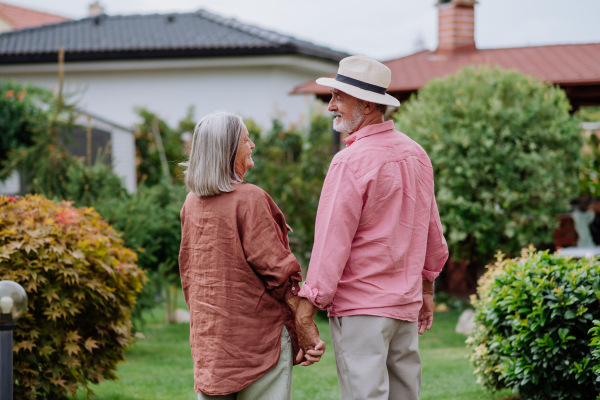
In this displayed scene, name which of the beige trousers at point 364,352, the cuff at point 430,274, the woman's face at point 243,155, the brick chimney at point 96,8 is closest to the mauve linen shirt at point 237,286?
the woman's face at point 243,155

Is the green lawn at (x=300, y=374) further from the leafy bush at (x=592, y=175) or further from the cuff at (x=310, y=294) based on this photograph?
the leafy bush at (x=592, y=175)

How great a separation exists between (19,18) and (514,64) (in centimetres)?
2162

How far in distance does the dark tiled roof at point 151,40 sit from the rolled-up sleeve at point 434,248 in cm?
1229

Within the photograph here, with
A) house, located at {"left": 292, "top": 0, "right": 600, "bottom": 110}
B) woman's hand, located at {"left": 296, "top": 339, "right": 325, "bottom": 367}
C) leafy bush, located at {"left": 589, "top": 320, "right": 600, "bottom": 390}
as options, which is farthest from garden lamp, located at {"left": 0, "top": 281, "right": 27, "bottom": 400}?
house, located at {"left": 292, "top": 0, "right": 600, "bottom": 110}

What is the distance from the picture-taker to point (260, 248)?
2.87 meters

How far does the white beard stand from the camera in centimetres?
310

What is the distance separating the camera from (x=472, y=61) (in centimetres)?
1327

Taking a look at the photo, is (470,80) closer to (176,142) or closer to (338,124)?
(338,124)

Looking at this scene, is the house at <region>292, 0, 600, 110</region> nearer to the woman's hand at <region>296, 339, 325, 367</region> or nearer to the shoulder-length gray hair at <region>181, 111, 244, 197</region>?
the shoulder-length gray hair at <region>181, 111, 244, 197</region>

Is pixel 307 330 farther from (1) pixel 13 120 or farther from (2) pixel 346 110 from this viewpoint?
(1) pixel 13 120

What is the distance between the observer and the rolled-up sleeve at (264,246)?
9.43ft

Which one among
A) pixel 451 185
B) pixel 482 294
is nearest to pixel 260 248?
pixel 482 294

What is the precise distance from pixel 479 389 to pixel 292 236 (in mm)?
5139

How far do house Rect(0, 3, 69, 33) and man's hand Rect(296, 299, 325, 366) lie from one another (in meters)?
24.9
